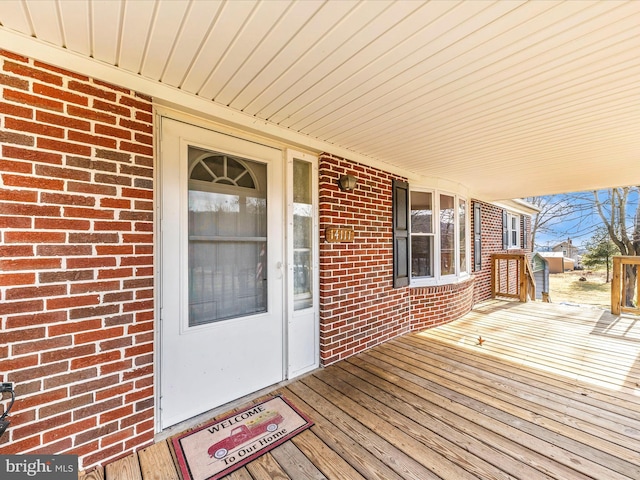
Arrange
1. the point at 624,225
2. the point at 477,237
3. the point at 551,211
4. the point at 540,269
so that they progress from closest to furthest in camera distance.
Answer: the point at 477,237, the point at 624,225, the point at 540,269, the point at 551,211

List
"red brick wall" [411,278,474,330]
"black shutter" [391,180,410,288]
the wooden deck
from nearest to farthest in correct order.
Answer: the wooden deck → "black shutter" [391,180,410,288] → "red brick wall" [411,278,474,330]

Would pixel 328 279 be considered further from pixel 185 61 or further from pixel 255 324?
pixel 185 61

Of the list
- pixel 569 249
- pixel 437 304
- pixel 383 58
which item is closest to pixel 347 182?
pixel 383 58

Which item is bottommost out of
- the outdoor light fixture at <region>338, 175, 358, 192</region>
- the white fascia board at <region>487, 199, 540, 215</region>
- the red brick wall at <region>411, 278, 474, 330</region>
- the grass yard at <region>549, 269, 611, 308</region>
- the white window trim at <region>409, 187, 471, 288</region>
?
the grass yard at <region>549, 269, 611, 308</region>

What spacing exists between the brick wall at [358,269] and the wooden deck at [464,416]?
0.80ft

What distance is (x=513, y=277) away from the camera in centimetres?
789

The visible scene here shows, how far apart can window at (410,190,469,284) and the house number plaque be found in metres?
1.52

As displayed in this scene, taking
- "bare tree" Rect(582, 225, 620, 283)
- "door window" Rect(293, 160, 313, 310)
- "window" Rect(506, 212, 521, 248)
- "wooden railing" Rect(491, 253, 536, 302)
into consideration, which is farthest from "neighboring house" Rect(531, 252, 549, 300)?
"door window" Rect(293, 160, 313, 310)

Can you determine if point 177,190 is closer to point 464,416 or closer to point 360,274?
point 360,274

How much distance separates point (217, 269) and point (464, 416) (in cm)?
227

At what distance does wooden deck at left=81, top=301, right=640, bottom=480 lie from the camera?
1638mm

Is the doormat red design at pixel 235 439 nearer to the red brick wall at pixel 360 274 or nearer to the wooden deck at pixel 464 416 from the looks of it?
the wooden deck at pixel 464 416

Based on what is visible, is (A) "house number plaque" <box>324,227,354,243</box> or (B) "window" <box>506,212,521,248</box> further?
(B) "window" <box>506,212,521,248</box>

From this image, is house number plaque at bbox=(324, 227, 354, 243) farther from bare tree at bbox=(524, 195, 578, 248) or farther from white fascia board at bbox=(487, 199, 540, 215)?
bare tree at bbox=(524, 195, 578, 248)
